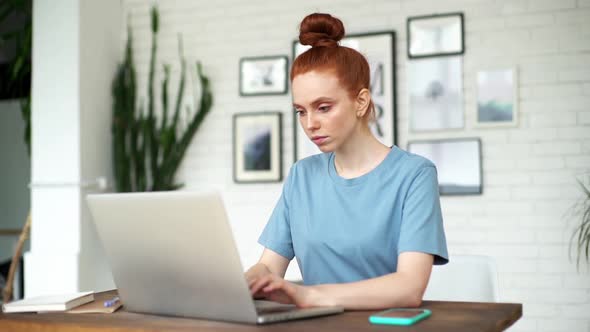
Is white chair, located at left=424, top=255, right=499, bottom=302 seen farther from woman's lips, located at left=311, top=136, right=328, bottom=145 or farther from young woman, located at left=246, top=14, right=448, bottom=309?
woman's lips, located at left=311, top=136, right=328, bottom=145

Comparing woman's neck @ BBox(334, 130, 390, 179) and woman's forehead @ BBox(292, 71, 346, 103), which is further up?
woman's forehead @ BBox(292, 71, 346, 103)

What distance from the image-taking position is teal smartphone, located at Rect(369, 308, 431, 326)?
127 centimetres

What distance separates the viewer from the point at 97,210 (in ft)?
4.91

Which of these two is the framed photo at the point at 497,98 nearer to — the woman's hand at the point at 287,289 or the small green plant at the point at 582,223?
the small green plant at the point at 582,223

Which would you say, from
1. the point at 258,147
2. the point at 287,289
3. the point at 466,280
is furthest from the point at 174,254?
the point at 258,147

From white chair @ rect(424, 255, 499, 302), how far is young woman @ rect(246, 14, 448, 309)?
0.42 m

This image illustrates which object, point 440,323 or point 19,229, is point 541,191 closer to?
point 440,323

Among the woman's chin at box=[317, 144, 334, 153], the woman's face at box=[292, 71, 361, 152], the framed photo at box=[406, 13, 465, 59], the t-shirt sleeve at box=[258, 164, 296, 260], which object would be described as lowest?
the t-shirt sleeve at box=[258, 164, 296, 260]

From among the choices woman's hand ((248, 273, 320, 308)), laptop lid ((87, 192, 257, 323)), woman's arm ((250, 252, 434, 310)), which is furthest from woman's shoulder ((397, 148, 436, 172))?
laptop lid ((87, 192, 257, 323))

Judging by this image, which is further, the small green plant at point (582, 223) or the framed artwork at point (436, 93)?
the framed artwork at point (436, 93)

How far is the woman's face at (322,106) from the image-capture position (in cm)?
179

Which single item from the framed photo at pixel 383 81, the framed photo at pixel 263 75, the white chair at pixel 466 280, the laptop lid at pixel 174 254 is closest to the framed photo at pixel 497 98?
the framed photo at pixel 383 81

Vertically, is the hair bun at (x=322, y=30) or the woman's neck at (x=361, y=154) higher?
the hair bun at (x=322, y=30)

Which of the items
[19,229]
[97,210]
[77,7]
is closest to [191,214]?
[97,210]
